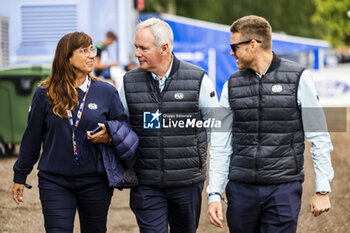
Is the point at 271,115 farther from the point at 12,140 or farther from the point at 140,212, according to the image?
the point at 12,140

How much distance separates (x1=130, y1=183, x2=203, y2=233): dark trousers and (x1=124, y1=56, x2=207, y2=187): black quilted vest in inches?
3.0

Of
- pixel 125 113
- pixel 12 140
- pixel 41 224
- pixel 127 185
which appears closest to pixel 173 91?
pixel 125 113

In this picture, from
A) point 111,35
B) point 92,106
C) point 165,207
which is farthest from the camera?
point 111,35

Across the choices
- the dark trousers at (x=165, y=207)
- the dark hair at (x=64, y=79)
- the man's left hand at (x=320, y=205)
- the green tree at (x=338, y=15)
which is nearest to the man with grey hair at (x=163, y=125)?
the dark trousers at (x=165, y=207)

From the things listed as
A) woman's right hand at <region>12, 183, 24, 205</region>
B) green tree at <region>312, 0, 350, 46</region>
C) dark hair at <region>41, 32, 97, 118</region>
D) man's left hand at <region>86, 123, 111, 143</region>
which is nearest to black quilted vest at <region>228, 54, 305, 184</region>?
man's left hand at <region>86, 123, 111, 143</region>

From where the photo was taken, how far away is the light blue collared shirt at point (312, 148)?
410cm

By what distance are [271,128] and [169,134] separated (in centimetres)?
79

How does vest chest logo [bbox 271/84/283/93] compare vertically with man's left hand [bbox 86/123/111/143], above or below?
above

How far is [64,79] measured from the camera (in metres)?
4.51

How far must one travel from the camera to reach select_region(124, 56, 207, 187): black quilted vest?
463 cm

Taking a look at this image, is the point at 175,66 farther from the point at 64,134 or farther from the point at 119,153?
the point at 64,134

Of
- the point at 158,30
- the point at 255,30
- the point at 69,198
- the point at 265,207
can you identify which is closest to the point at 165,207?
the point at 69,198

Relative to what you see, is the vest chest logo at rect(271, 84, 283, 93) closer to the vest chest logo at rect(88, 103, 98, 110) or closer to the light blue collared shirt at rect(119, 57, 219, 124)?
the light blue collared shirt at rect(119, 57, 219, 124)

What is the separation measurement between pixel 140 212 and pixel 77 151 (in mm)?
671
